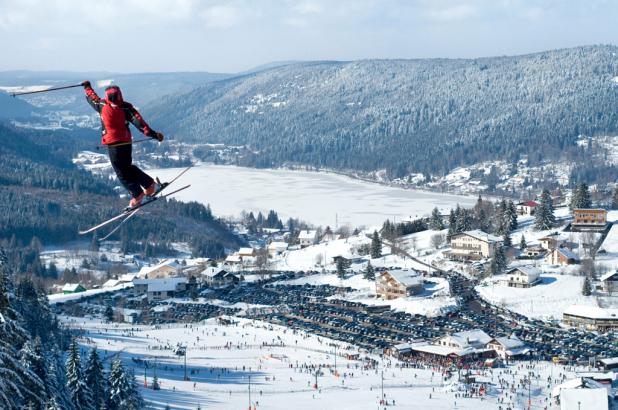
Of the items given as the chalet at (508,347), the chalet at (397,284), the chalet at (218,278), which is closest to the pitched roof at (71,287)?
the chalet at (218,278)

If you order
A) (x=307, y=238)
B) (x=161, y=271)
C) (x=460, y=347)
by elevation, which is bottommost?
(x=161, y=271)

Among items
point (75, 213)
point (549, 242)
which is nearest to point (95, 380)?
point (549, 242)

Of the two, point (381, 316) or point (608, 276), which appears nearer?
point (381, 316)

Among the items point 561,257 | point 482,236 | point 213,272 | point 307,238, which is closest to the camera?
point 561,257

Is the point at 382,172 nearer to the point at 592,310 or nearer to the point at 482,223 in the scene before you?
the point at 482,223

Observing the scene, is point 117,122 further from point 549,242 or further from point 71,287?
point 71,287

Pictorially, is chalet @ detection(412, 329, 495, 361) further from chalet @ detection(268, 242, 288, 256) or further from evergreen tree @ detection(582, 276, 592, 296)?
chalet @ detection(268, 242, 288, 256)

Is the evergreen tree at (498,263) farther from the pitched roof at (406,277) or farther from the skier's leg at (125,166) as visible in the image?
the skier's leg at (125,166)
